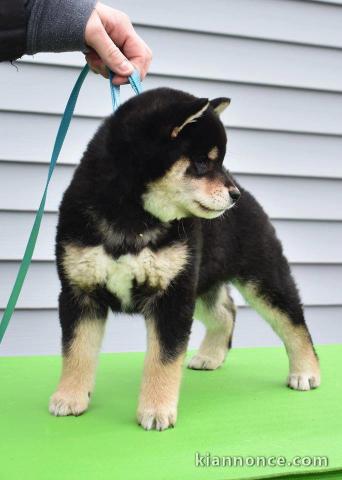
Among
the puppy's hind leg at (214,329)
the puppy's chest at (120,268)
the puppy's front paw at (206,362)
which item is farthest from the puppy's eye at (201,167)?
the puppy's front paw at (206,362)

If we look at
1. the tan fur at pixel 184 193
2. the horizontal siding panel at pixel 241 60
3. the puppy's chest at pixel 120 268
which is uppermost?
the tan fur at pixel 184 193

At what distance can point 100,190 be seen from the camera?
238 cm

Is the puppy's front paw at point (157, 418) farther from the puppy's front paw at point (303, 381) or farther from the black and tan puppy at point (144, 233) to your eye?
the puppy's front paw at point (303, 381)

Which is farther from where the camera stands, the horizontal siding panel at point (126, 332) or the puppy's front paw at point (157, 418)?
the horizontal siding panel at point (126, 332)

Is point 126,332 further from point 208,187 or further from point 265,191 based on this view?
point 208,187

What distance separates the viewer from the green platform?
6.41ft

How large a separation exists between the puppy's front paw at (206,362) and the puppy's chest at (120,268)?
97 centimetres

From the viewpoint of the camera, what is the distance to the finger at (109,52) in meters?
2.37

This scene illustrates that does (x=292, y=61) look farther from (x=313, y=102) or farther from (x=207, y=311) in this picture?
(x=207, y=311)

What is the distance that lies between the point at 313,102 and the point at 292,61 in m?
0.29

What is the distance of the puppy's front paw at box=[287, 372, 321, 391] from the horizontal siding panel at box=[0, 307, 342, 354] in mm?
977

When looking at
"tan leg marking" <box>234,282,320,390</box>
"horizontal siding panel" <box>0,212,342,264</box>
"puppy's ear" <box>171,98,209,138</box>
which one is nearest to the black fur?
"puppy's ear" <box>171,98,209,138</box>

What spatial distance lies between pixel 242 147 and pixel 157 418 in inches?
90.4

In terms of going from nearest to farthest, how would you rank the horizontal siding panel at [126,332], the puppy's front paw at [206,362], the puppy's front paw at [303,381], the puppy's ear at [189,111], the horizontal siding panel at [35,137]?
the puppy's ear at [189,111]
the puppy's front paw at [303,381]
the puppy's front paw at [206,362]
the horizontal siding panel at [35,137]
the horizontal siding panel at [126,332]
